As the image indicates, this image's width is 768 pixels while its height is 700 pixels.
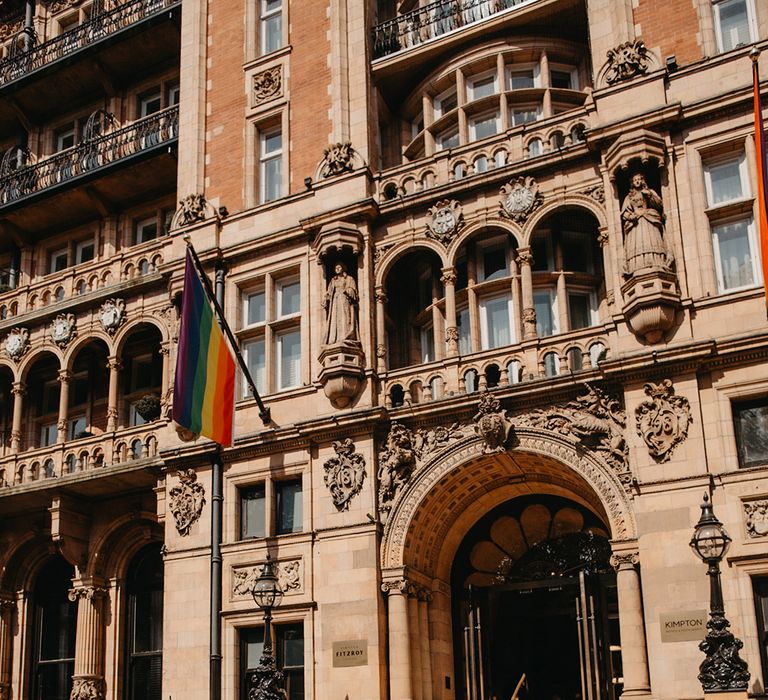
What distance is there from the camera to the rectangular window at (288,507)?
912 inches

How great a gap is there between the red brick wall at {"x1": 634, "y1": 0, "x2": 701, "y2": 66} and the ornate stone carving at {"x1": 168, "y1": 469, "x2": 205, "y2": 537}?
517 inches

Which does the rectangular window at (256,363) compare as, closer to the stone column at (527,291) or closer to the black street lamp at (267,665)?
the black street lamp at (267,665)

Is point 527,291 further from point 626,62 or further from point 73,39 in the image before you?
point 73,39

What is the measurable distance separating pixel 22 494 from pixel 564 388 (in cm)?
1394

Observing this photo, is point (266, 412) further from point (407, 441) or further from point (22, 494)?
point (22, 494)

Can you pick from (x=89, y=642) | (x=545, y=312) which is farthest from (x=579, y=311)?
(x=89, y=642)

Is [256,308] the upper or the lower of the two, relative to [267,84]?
lower

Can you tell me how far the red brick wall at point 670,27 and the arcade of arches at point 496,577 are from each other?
8473mm

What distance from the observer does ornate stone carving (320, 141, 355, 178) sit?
24719 millimetres

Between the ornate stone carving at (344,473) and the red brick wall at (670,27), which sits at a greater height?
the red brick wall at (670,27)

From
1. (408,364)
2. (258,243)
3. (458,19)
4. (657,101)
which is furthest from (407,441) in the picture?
(458,19)

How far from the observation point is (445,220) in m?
23.4

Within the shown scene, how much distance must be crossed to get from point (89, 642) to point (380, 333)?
10.5m

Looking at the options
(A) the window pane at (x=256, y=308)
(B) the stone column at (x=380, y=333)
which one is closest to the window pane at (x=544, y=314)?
(B) the stone column at (x=380, y=333)
